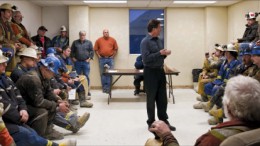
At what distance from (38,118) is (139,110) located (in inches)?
109

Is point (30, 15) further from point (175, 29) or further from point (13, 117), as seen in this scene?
point (13, 117)

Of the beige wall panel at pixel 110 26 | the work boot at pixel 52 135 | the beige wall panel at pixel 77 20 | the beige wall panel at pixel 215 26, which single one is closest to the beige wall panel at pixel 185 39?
the beige wall panel at pixel 215 26

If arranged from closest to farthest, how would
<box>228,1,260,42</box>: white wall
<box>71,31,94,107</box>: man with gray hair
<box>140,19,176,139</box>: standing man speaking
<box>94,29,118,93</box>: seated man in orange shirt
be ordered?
<box>140,19,176,139</box>: standing man speaking → <box>228,1,260,42</box>: white wall → <box>71,31,94,107</box>: man with gray hair → <box>94,29,118,93</box>: seated man in orange shirt

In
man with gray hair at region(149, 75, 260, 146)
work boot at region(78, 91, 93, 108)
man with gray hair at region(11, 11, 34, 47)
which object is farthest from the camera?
work boot at region(78, 91, 93, 108)

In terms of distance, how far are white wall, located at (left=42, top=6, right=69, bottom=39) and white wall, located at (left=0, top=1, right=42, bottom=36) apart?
0.17m

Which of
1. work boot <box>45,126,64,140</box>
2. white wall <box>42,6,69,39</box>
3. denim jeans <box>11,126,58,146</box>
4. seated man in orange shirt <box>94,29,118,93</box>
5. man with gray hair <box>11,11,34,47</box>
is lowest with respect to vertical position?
work boot <box>45,126,64,140</box>

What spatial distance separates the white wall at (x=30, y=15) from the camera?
7.84m

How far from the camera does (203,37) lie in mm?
9648

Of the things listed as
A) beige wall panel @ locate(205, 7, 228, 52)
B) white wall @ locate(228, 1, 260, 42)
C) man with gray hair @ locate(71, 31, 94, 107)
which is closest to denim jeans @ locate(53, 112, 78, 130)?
man with gray hair @ locate(71, 31, 94, 107)

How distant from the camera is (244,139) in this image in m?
1.51

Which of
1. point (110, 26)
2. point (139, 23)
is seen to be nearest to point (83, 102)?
point (110, 26)

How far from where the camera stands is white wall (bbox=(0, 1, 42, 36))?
7844 millimetres

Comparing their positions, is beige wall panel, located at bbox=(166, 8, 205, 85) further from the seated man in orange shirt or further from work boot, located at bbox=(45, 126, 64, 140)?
work boot, located at bbox=(45, 126, 64, 140)

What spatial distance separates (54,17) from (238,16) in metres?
4.93
